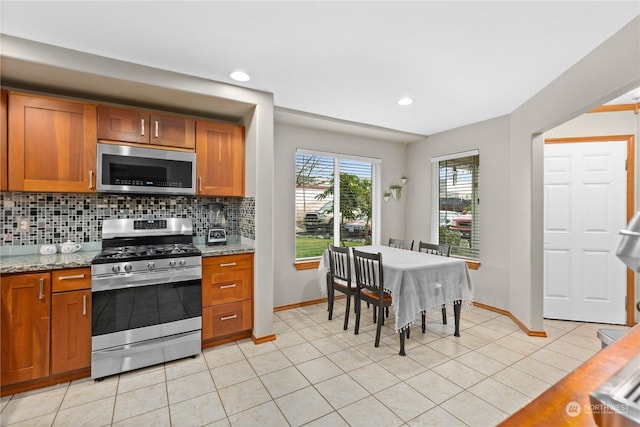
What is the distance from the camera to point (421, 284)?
2738 mm

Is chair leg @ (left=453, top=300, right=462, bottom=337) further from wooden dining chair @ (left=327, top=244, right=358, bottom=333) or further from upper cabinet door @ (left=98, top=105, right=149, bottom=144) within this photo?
upper cabinet door @ (left=98, top=105, right=149, bottom=144)

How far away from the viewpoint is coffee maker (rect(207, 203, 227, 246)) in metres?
3.24

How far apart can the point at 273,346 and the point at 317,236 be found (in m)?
1.75

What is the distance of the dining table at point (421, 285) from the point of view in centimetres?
262

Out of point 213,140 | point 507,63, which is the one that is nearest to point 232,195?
point 213,140

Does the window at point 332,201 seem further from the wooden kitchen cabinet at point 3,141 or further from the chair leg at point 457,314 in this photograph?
the wooden kitchen cabinet at point 3,141

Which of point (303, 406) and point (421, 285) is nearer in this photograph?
point (303, 406)

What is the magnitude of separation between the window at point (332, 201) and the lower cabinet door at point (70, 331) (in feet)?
7.82

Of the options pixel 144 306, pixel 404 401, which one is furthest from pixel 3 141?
pixel 404 401

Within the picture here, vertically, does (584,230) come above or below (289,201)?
below

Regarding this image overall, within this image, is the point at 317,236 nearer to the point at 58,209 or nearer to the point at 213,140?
the point at 213,140

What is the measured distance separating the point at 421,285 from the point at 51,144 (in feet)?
10.9

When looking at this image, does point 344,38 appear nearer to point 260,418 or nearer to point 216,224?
point 216,224

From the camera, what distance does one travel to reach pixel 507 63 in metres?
2.40
